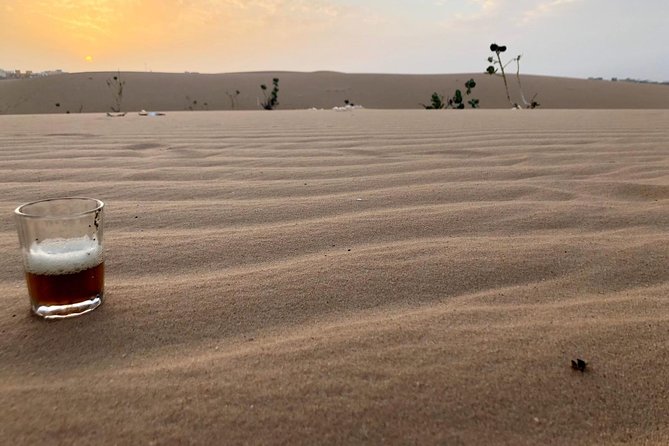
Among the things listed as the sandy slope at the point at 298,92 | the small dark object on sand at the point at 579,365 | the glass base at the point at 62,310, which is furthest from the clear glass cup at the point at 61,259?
the sandy slope at the point at 298,92

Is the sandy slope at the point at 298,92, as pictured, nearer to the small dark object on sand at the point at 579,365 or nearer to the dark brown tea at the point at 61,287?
the dark brown tea at the point at 61,287

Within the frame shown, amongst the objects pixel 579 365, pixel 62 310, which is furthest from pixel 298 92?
pixel 579 365

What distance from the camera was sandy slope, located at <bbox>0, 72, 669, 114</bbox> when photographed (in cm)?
1520

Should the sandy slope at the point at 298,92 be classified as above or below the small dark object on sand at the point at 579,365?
above

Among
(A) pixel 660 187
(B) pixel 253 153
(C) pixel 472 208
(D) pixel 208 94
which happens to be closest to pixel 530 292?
(C) pixel 472 208

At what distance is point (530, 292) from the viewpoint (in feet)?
3.16

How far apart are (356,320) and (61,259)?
0.48 meters

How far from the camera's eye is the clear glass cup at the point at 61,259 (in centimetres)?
83

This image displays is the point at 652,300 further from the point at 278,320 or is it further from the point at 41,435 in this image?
the point at 41,435

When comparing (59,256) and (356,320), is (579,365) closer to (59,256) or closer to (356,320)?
(356,320)

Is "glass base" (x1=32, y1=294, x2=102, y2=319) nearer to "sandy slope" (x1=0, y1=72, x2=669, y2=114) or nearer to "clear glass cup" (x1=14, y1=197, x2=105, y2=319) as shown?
"clear glass cup" (x1=14, y1=197, x2=105, y2=319)

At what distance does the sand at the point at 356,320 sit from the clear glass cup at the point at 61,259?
0.10ft

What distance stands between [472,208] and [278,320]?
0.82 metres

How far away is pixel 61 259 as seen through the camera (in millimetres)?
823
